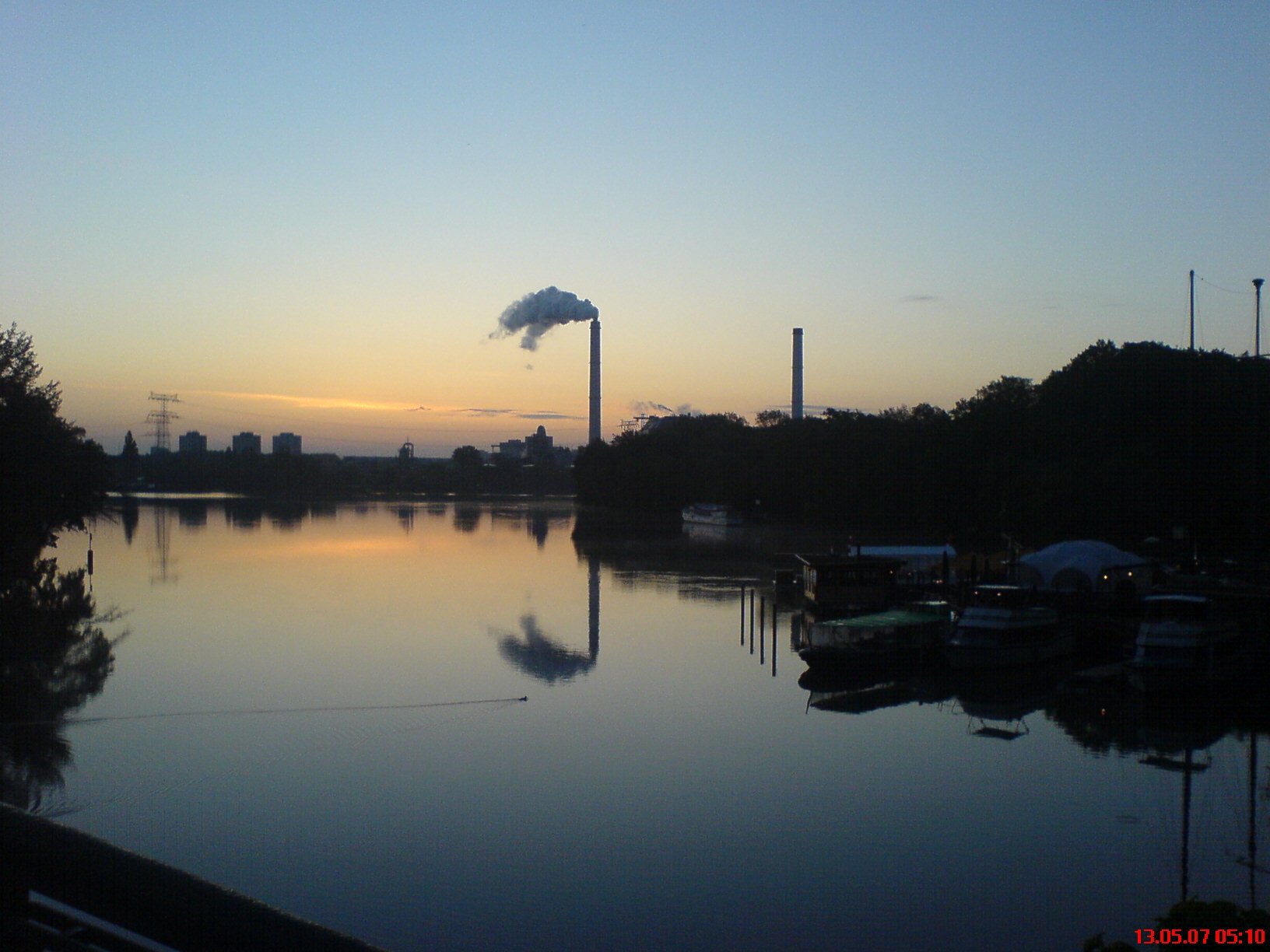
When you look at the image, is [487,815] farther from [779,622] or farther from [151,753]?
[779,622]

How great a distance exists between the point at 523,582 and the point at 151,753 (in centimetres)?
2367

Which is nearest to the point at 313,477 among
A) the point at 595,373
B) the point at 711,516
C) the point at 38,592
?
the point at 595,373

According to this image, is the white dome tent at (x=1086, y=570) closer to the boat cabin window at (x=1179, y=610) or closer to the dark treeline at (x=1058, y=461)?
the boat cabin window at (x=1179, y=610)

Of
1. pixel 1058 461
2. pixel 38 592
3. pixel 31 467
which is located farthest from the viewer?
pixel 1058 461

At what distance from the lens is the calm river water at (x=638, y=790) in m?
10.6

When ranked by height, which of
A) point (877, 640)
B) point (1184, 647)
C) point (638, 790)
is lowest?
point (638, 790)

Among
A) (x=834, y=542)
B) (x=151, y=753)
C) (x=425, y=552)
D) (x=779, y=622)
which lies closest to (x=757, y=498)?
(x=834, y=542)

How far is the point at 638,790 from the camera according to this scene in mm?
14125

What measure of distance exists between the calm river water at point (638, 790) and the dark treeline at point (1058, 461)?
15878 mm

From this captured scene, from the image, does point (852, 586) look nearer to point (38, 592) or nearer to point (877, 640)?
point (877, 640)

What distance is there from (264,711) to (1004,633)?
48.6ft

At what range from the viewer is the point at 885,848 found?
40.3ft
